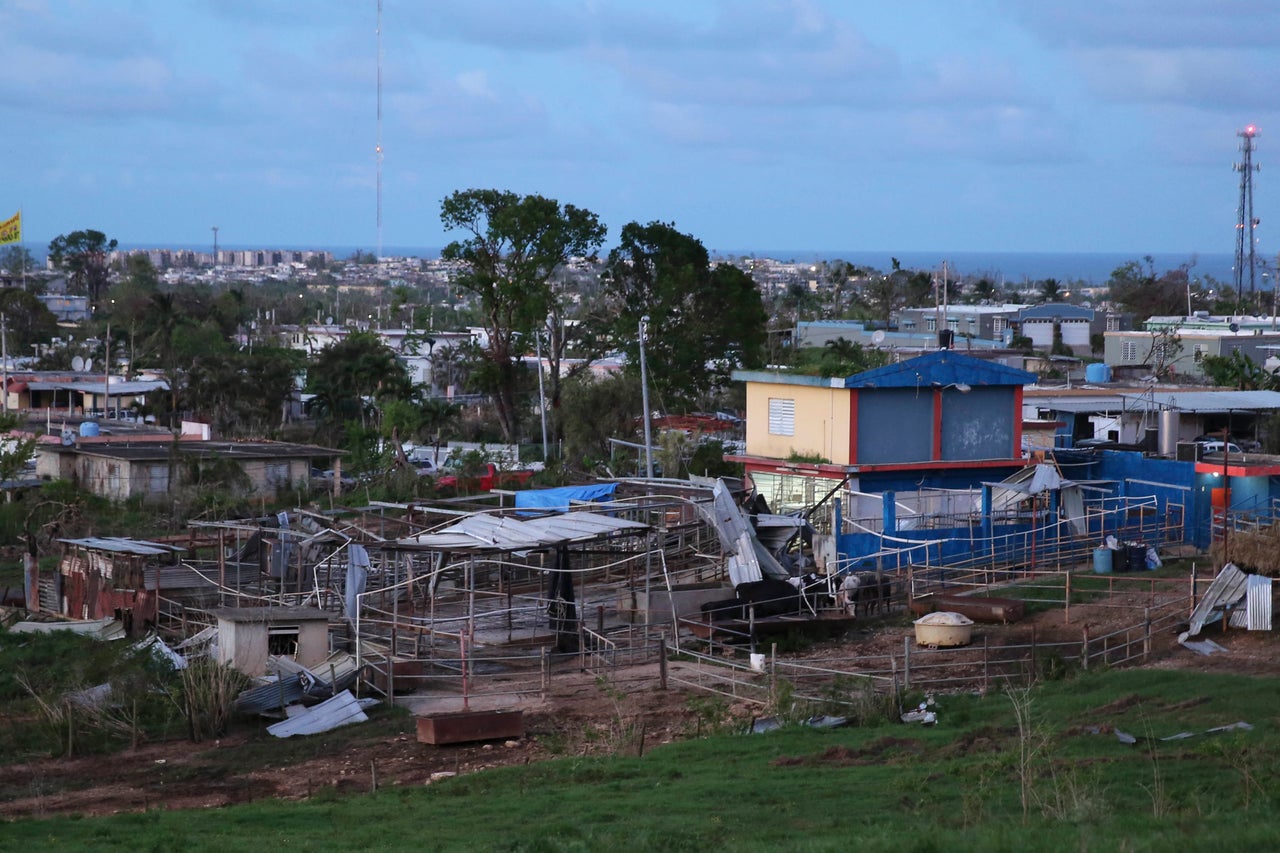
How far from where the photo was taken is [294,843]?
15.8 metres

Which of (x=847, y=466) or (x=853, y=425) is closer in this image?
(x=847, y=466)

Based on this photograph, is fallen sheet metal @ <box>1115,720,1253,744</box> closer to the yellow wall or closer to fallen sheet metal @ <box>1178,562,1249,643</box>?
fallen sheet metal @ <box>1178,562,1249,643</box>

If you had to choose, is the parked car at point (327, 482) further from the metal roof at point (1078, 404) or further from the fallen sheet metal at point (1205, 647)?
the fallen sheet metal at point (1205, 647)

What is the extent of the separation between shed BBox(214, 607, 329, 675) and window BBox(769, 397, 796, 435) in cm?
1404

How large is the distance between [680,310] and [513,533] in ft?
87.3

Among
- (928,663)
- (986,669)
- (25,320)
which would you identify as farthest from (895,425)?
(25,320)

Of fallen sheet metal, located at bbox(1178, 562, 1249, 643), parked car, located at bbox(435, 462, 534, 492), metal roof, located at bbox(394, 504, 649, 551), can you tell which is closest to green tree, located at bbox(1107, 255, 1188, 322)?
parked car, located at bbox(435, 462, 534, 492)

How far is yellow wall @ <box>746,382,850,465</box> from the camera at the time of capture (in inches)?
1414

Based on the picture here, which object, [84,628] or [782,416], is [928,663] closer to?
[782,416]

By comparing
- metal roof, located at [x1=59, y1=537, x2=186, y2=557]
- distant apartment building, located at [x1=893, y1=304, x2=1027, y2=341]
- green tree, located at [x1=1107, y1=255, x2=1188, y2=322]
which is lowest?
metal roof, located at [x1=59, y1=537, x2=186, y2=557]

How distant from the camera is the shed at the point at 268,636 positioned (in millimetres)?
25672

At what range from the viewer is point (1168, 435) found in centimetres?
4059

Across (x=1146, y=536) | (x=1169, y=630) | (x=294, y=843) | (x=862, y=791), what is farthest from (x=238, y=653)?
(x=1146, y=536)

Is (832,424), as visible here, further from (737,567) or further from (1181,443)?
(1181,443)
